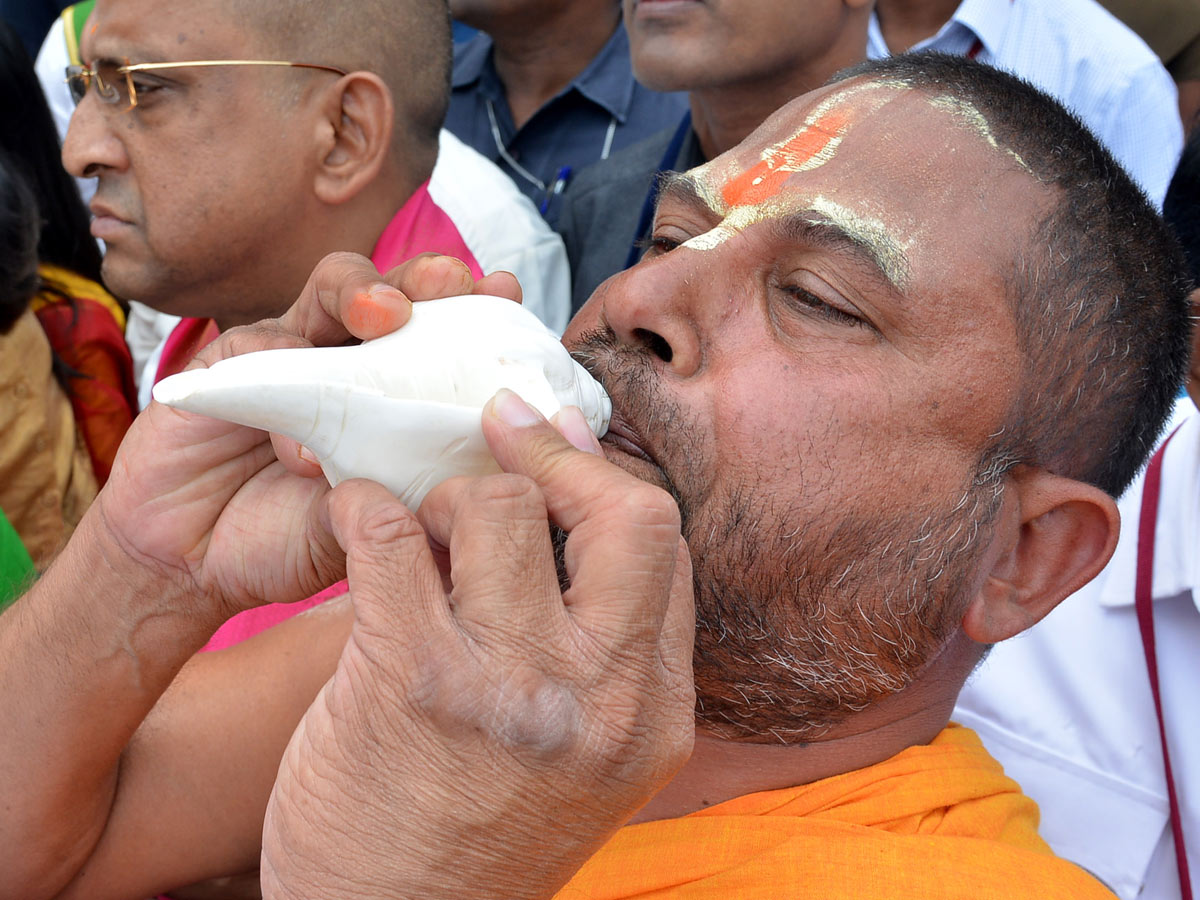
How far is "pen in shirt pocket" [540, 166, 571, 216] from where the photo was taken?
146 inches

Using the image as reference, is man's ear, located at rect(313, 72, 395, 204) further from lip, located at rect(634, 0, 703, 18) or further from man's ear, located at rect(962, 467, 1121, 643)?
man's ear, located at rect(962, 467, 1121, 643)

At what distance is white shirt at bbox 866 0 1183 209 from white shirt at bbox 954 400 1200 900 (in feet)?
3.67

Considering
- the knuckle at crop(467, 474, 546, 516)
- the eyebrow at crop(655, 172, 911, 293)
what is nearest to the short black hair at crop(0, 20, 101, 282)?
the eyebrow at crop(655, 172, 911, 293)

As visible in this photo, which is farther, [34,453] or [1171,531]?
[34,453]

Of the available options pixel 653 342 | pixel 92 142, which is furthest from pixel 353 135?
pixel 653 342

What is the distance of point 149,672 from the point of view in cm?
161

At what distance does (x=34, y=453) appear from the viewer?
9.38ft

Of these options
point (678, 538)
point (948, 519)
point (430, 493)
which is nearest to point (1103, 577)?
point (948, 519)

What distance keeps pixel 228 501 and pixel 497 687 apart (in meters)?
0.70

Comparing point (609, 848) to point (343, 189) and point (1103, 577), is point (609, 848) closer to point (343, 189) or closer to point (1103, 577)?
point (1103, 577)

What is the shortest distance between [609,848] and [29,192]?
2532 millimetres

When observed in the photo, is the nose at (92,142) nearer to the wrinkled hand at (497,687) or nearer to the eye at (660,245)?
the eye at (660,245)

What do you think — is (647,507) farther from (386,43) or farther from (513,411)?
(386,43)

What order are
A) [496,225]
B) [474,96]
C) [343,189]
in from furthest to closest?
1. [474,96]
2. [496,225]
3. [343,189]
